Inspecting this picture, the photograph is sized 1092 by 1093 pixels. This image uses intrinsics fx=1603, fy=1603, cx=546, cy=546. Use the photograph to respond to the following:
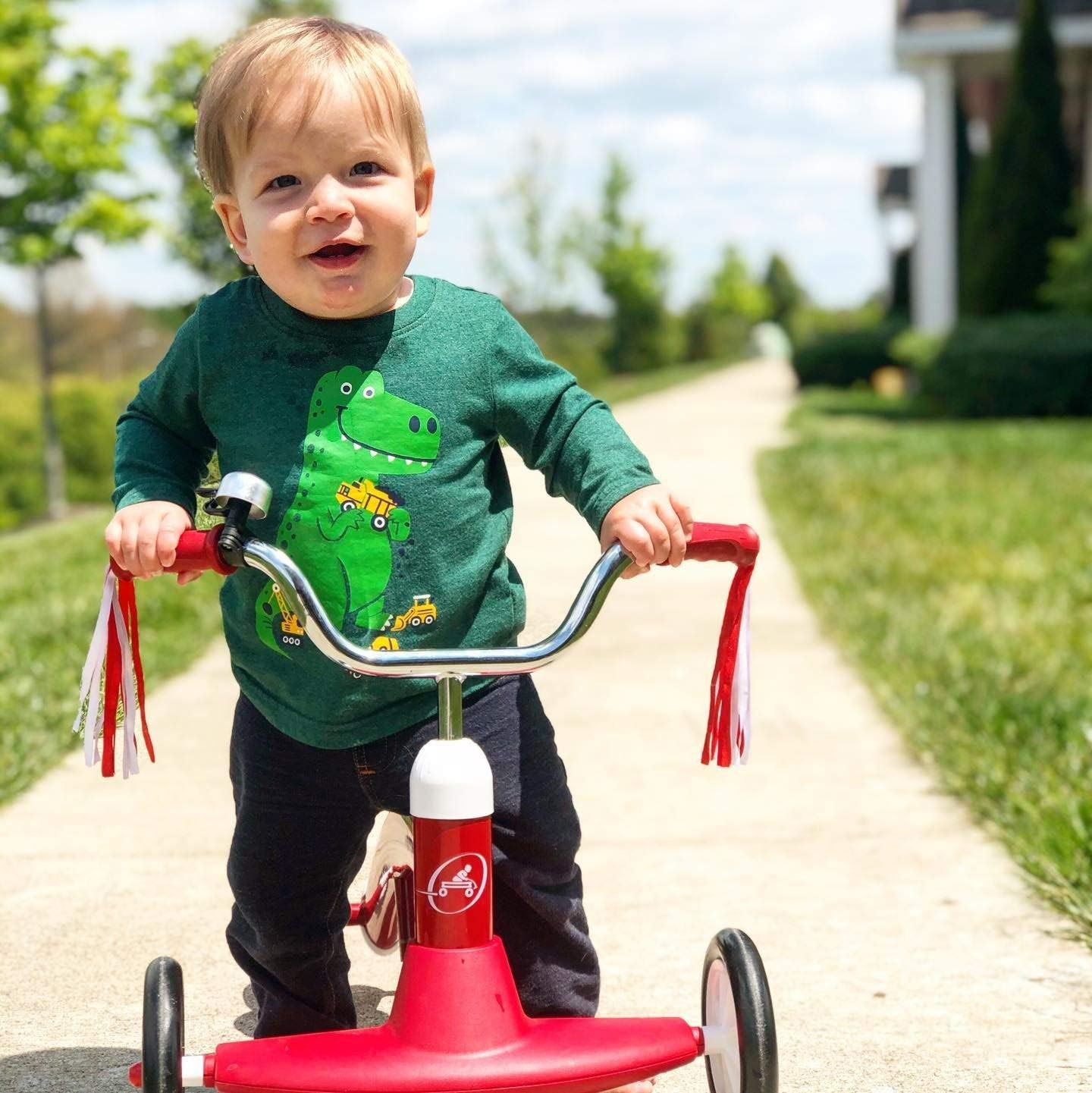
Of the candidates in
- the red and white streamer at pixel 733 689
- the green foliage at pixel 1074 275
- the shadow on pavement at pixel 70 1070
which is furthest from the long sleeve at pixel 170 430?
the green foliage at pixel 1074 275

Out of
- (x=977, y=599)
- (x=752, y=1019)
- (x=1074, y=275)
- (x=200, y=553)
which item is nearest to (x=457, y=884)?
(x=752, y=1019)

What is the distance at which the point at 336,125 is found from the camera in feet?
6.75

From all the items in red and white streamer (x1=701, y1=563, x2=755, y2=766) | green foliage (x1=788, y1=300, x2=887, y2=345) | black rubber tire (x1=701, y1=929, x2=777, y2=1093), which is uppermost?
red and white streamer (x1=701, y1=563, x2=755, y2=766)

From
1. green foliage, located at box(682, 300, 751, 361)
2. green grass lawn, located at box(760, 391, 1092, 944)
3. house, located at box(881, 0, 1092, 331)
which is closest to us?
green grass lawn, located at box(760, 391, 1092, 944)

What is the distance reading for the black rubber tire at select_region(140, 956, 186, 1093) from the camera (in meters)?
1.97

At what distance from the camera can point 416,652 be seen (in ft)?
6.26

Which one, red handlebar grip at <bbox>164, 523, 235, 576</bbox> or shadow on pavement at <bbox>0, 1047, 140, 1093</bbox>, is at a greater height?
red handlebar grip at <bbox>164, 523, 235, 576</bbox>

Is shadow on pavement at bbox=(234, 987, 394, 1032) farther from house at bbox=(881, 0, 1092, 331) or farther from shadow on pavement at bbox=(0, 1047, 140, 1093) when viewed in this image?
house at bbox=(881, 0, 1092, 331)

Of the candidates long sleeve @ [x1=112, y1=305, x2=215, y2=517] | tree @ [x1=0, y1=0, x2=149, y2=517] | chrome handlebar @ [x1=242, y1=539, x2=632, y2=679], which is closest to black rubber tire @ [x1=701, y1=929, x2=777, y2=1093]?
chrome handlebar @ [x1=242, y1=539, x2=632, y2=679]

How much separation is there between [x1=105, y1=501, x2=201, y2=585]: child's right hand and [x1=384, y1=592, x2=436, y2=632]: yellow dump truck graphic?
0.27m

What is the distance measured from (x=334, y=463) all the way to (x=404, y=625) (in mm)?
237

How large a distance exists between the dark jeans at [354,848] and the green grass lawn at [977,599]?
1244mm

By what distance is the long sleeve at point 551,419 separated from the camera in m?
2.18

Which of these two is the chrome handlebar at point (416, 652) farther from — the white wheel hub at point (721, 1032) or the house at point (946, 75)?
the house at point (946, 75)
